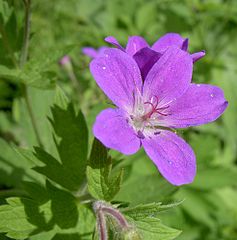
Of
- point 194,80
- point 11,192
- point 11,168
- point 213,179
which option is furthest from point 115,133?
point 194,80

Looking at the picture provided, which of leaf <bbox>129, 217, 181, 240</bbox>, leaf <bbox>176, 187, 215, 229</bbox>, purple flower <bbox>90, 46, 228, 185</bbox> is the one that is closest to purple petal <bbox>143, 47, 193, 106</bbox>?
purple flower <bbox>90, 46, 228, 185</bbox>

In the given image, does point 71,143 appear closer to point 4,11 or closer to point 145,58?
point 145,58

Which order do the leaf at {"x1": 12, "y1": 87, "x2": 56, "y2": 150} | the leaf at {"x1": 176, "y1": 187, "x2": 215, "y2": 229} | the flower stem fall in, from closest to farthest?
the flower stem, the leaf at {"x1": 12, "y1": 87, "x2": 56, "y2": 150}, the leaf at {"x1": 176, "y1": 187, "x2": 215, "y2": 229}

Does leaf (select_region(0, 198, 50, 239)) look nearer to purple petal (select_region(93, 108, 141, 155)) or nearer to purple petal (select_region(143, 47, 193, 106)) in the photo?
purple petal (select_region(93, 108, 141, 155))

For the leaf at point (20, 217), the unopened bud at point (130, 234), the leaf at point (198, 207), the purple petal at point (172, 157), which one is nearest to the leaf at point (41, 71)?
the leaf at point (20, 217)

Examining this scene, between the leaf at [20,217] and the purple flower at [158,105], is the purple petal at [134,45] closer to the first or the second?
the purple flower at [158,105]
